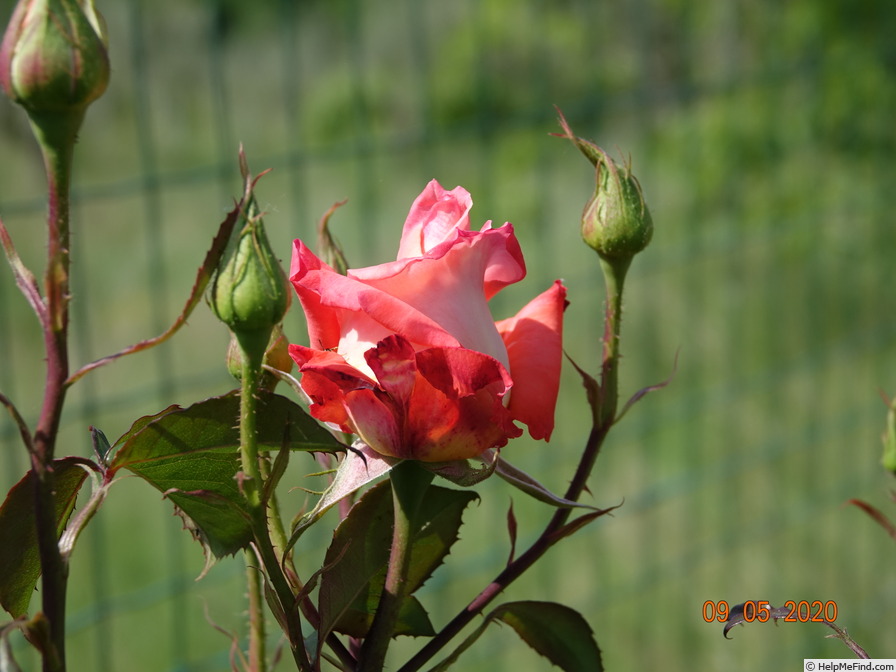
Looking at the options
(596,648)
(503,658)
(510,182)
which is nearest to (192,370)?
(510,182)

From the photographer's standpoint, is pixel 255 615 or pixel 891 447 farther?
pixel 891 447

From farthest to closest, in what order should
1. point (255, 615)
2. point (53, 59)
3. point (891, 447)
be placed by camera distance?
point (891, 447) → point (255, 615) → point (53, 59)

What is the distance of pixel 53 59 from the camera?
0.75 ft

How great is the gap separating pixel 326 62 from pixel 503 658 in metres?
2.02

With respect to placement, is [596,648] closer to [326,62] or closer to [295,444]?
[295,444]

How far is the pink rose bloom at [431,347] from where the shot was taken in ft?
0.94

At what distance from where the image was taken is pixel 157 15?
306 cm

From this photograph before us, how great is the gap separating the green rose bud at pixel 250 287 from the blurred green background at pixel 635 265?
4.98 feet

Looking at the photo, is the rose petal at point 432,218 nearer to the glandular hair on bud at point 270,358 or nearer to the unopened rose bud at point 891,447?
the glandular hair on bud at point 270,358

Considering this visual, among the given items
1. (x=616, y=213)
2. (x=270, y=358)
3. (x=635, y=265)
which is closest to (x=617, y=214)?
(x=616, y=213)

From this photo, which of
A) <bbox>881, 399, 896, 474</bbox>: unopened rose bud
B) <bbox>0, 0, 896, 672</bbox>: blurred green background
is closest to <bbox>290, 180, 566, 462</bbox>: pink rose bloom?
<bbox>881, 399, 896, 474</bbox>: unopened rose bud

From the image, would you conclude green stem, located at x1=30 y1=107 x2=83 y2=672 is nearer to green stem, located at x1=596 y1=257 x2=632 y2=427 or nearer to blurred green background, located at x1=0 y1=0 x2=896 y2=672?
green stem, located at x1=596 y1=257 x2=632 y2=427

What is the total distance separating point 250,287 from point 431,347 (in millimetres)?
48

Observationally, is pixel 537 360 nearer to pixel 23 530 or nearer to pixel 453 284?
pixel 453 284
